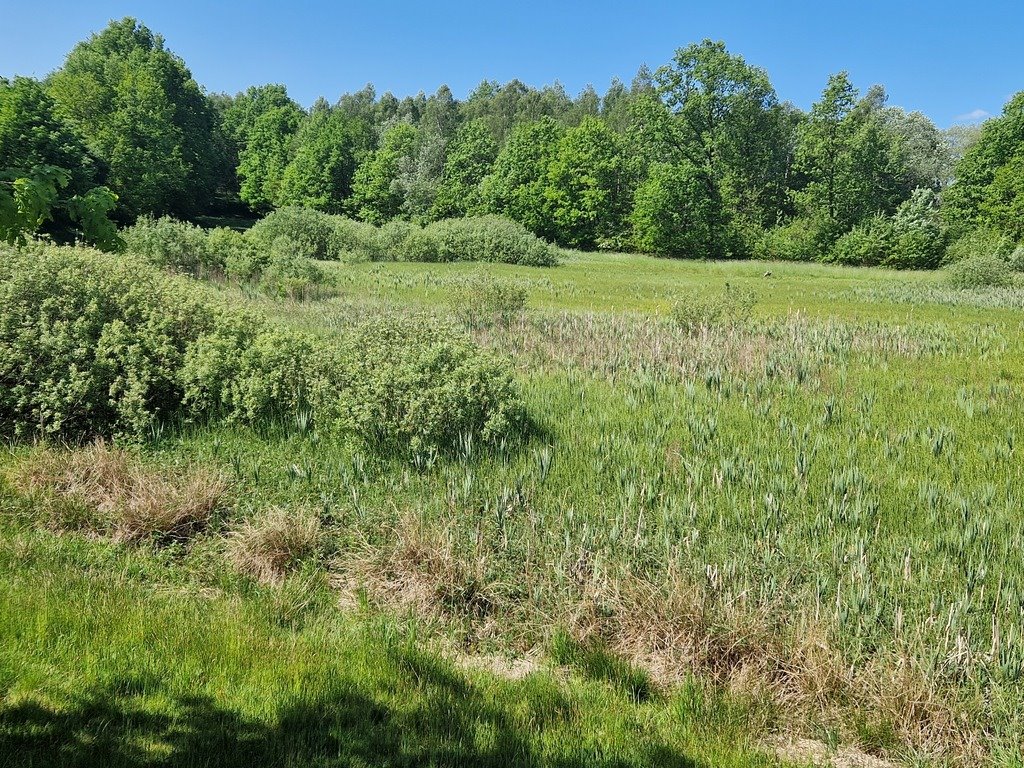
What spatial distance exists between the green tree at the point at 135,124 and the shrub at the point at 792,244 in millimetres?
51464

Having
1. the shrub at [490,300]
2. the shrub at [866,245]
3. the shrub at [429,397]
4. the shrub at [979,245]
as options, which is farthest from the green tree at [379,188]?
the shrub at [429,397]

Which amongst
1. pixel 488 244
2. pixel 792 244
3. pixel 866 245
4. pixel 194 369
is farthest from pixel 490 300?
pixel 866 245

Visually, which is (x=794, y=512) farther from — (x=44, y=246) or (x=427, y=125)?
(x=427, y=125)

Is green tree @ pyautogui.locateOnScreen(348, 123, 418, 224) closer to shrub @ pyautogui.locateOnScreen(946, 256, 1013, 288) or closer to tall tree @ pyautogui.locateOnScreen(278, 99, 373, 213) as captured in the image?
tall tree @ pyautogui.locateOnScreen(278, 99, 373, 213)

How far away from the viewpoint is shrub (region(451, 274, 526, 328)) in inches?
668

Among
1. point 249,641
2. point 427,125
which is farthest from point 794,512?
point 427,125

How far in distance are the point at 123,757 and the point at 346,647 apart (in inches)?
49.9

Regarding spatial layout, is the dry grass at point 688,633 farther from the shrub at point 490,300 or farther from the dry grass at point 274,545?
the shrub at point 490,300

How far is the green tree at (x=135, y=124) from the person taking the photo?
167 ft

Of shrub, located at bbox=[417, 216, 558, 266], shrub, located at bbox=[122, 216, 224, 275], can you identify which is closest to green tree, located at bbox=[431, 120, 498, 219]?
shrub, located at bbox=[417, 216, 558, 266]

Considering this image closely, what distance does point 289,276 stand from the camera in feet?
66.3

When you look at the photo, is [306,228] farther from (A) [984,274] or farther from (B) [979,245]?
(B) [979,245]

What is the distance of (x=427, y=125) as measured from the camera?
91.8 meters

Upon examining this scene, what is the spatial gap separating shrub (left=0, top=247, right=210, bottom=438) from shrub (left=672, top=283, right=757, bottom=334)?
37.0 feet
